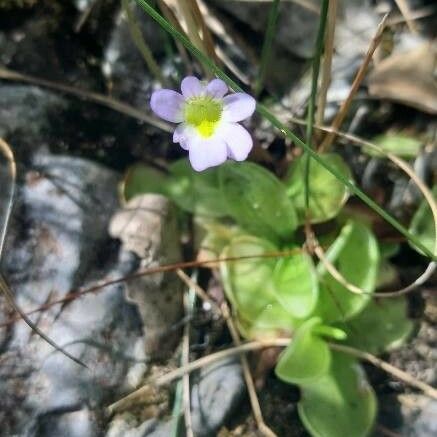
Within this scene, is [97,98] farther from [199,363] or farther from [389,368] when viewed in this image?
[389,368]

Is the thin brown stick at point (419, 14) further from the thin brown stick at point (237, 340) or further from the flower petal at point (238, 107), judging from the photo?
the thin brown stick at point (237, 340)

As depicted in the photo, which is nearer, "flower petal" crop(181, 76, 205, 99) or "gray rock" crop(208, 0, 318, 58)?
"flower petal" crop(181, 76, 205, 99)

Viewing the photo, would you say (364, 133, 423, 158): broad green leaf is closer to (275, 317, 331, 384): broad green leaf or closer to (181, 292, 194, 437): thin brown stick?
(275, 317, 331, 384): broad green leaf

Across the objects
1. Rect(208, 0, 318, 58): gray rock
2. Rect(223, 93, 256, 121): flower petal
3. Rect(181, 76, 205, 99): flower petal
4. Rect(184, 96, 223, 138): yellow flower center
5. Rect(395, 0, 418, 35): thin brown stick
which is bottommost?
Rect(223, 93, 256, 121): flower petal

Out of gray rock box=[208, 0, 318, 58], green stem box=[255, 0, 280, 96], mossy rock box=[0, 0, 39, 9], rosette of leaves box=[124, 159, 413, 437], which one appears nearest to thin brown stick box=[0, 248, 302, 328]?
rosette of leaves box=[124, 159, 413, 437]

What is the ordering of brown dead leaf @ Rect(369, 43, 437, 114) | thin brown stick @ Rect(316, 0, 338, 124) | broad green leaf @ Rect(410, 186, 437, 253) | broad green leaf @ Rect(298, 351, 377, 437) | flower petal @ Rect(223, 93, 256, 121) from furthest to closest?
1. brown dead leaf @ Rect(369, 43, 437, 114)
2. broad green leaf @ Rect(410, 186, 437, 253)
3. broad green leaf @ Rect(298, 351, 377, 437)
4. thin brown stick @ Rect(316, 0, 338, 124)
5. flower petal @ Rect(223, 93, 256, 121)

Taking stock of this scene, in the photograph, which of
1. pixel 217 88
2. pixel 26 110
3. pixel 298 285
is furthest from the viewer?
pixel 26 110

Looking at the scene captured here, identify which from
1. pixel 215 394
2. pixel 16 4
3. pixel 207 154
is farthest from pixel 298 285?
pixel 16 4
